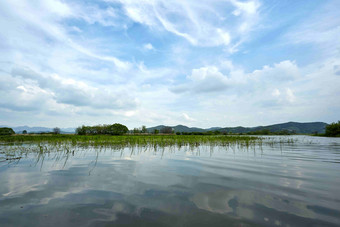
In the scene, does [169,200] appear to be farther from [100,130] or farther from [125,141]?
[100,130]

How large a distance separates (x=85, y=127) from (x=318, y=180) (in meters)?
81.2

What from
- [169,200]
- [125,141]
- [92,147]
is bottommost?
[169,200]

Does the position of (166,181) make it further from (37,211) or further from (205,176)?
(37,211)

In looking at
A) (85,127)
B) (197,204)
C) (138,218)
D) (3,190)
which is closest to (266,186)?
(197,204)

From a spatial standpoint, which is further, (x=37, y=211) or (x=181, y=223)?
Result: (x=37, y=211)

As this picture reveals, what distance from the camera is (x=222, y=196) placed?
4.35 metres

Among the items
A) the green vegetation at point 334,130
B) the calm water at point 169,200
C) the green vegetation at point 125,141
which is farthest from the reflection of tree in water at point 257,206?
the green vegetation at point 334,130

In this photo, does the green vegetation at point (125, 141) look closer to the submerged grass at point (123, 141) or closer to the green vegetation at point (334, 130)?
the submerged grass at point (123, 141)

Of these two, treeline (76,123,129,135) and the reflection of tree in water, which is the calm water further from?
treeline (76,123,129,135)

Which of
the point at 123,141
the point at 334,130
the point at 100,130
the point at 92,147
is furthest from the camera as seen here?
the point at 100,130

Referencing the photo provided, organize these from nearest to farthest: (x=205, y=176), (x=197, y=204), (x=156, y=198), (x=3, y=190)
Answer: (x=197, y=204), (x=156, y=198), (x=3, y=190), (x=205, y=176)

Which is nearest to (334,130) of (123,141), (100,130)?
(123,141)

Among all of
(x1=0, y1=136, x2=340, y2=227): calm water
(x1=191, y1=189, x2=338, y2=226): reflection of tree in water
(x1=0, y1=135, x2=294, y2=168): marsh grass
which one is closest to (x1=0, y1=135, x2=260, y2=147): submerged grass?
(x1=0, y1=135, x2=294, y2=168): marsh grass

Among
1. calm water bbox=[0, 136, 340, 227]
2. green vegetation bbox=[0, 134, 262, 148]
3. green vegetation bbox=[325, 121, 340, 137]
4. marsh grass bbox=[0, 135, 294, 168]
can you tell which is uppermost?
green vegetation bbox=[325, 121, 340, 137]
